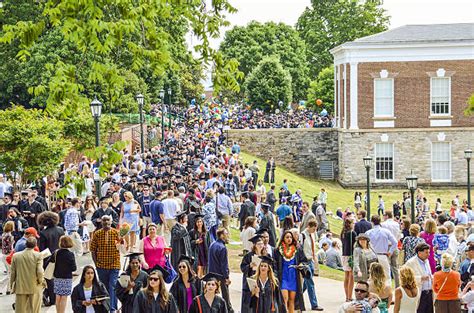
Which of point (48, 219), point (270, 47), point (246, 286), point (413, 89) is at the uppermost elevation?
point (270, 47)

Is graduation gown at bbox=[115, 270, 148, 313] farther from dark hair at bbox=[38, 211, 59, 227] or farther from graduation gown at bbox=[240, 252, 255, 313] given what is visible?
dark hair at bbox=[38, 211, 59, 227]

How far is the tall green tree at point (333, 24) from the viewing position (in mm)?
86000

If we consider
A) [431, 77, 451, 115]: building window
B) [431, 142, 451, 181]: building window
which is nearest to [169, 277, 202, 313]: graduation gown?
[431, 77, 451, 115]: building window

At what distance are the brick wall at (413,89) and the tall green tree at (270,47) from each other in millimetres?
39888

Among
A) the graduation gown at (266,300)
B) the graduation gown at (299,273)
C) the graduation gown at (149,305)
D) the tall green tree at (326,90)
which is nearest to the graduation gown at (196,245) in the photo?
the graduation gown at (299,273)

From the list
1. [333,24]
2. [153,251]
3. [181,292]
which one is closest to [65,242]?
[153,251]

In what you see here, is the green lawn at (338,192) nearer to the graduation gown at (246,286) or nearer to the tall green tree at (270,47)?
the graduation gown at (246,286)

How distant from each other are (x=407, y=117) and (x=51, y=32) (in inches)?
774

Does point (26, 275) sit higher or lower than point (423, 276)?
lower

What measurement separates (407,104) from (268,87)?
2300 cm

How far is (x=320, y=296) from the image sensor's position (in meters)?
20.0

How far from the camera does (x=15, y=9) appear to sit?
5409 centimetres

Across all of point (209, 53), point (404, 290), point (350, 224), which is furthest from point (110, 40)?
point (350, 224)

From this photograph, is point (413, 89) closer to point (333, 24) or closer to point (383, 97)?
point (383, 97)
